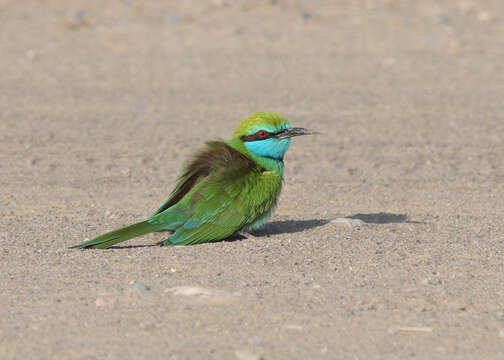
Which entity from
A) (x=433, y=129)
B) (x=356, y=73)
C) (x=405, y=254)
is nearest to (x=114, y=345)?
(x=405, y=254)

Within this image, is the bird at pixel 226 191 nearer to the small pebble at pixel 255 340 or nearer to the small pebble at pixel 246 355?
the small pebble at pixel 255 340

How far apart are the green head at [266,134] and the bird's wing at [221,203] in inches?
4.8

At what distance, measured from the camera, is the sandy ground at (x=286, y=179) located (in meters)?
4.05

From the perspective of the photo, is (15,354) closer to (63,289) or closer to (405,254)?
(63,289)

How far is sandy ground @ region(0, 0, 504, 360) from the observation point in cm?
405

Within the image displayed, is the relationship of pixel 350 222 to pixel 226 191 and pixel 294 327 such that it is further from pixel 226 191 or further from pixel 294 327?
pixel 294 327

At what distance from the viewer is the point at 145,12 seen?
13.7m

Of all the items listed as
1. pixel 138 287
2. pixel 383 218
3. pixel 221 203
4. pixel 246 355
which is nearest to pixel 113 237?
pixel 221 203

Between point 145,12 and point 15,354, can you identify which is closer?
point 15,354

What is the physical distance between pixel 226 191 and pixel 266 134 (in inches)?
15.0

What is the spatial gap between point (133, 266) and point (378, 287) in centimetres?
119

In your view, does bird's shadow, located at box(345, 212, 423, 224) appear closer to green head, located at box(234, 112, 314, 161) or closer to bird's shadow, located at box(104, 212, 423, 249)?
bird's shadow, located at box(104, 212, 423, 249)

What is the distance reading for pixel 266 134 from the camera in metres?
5.45

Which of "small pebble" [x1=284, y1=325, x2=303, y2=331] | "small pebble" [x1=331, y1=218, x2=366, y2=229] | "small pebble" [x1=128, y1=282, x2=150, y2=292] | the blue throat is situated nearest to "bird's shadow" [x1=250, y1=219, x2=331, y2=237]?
"small pebble" [x1=331, y1=218, x2=366, y2=229]
